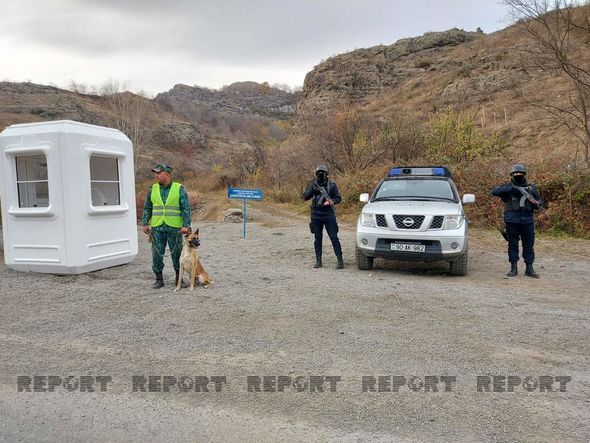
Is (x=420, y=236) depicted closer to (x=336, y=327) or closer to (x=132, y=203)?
(x=336, y=327)

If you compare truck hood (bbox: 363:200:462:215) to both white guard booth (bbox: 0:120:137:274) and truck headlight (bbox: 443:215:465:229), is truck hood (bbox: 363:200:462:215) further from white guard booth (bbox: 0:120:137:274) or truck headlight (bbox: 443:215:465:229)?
white guard booth (bbox: 0:120:137:274)

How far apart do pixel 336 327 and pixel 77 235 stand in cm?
515

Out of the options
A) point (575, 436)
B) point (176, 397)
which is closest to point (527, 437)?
point (575, 436)

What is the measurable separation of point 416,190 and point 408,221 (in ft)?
4.38

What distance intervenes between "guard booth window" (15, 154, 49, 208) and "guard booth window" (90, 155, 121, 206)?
84 cm

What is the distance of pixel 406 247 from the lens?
7121 millimetres

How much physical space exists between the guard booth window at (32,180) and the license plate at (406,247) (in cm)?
659

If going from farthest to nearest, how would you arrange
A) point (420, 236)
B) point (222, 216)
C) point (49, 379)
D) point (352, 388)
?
point (222, 216)
point (420, 236)
point (49, 379)
point (352, 388)

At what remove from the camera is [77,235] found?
24.5 ft

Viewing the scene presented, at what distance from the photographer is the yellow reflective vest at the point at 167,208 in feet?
20.9

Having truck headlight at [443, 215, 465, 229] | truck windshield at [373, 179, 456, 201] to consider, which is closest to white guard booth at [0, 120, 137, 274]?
truck windshield at [373, 179, 456, 201]

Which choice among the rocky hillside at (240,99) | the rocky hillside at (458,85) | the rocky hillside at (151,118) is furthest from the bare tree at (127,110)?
the rocky hillside at (240,99)

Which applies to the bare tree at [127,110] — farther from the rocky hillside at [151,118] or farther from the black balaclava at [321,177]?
the black balaclava at [321,177]

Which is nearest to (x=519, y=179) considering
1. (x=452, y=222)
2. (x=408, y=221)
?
(x=452, y=222)
